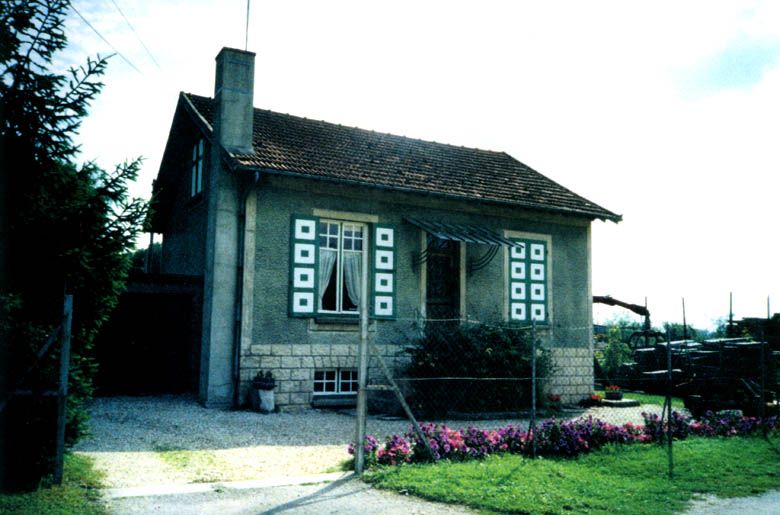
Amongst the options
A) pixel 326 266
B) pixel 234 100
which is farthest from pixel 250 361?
pixel 234 100

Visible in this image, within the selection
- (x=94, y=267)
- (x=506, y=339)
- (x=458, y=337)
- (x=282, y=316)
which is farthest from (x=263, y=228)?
(x=94, y=267)

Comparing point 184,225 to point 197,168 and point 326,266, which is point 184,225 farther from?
point 326,266

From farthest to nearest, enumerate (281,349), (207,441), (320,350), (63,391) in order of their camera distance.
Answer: (320,350)
(281,349)
(207,441)
(63,391)

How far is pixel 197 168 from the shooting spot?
1516 centimetres

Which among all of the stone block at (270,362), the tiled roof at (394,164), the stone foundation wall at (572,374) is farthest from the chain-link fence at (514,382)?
the tiled roof at (394,164)

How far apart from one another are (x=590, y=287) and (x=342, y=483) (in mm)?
10770

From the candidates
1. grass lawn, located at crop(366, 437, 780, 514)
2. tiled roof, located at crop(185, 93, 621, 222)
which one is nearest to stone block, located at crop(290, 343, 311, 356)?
tiled roof, located at crop(185, 93, 621, 222)

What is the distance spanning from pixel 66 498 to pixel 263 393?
613 cm

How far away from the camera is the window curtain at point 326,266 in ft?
42.7

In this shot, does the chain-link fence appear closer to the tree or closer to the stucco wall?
the stucco wall

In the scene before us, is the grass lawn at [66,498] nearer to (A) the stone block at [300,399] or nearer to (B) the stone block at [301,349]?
(A) the stone block at [300,399]

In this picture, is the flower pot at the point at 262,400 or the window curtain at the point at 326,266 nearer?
the flower pot at the point at 262,400

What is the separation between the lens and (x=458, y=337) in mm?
12336

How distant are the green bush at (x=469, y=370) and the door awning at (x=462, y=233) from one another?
181cm
